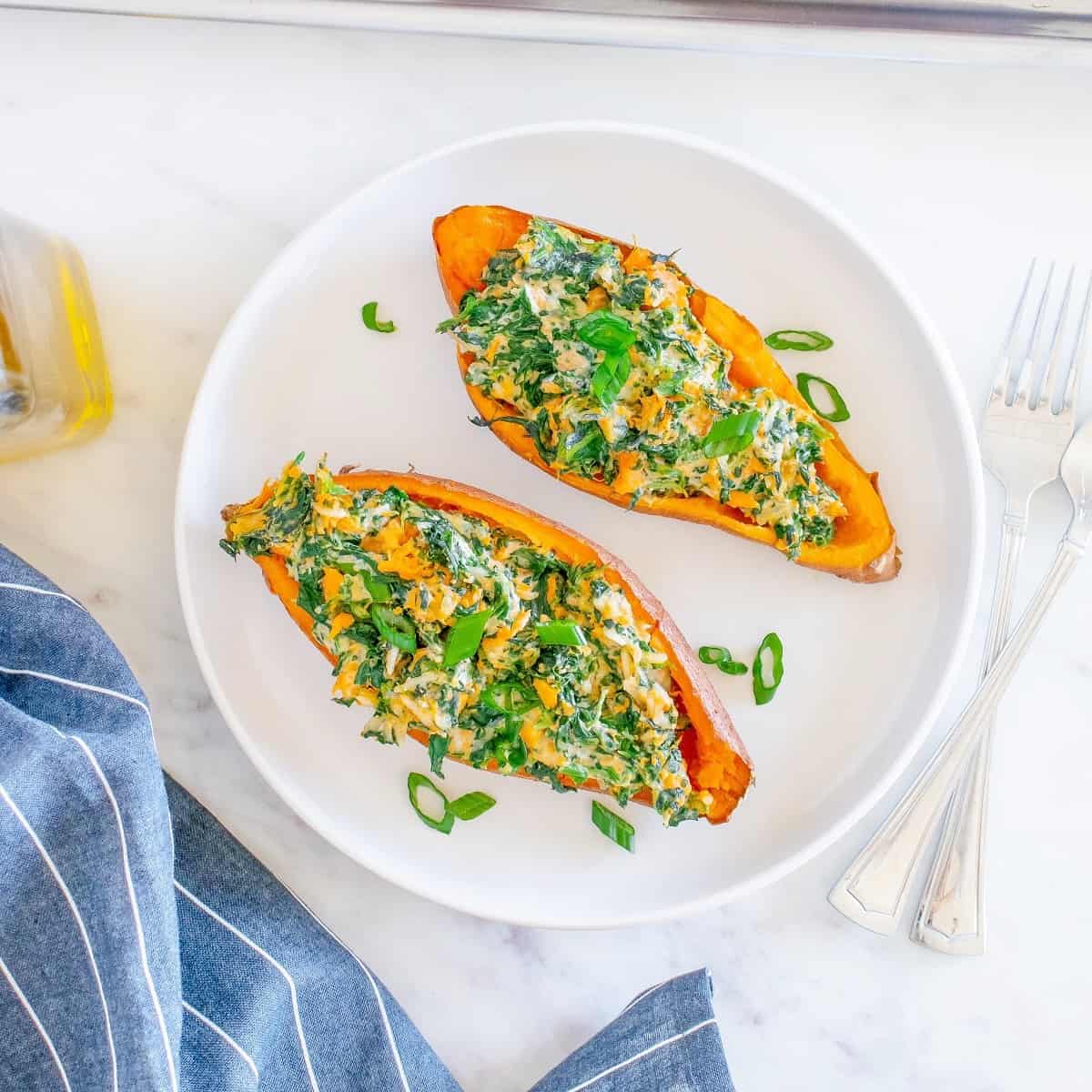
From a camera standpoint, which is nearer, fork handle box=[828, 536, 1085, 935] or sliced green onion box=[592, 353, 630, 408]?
sliced green onion box=[592, 353, 630, 408]

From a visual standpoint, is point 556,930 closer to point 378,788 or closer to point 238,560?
point 378,788

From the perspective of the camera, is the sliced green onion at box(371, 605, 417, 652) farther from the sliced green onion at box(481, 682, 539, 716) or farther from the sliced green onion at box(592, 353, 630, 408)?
the sliced green onion at box(592, 353, 630, 408)

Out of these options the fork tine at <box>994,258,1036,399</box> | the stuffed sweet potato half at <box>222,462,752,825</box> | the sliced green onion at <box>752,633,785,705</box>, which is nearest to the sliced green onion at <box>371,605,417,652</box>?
the stuffed sweet potato half at <box>222,462,752,825</box>

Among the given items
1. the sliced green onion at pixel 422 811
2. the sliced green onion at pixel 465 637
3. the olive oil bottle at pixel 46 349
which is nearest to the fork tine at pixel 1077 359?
the sliced green onion at pixel 465 637

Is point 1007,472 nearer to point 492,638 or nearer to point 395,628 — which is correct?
point 492,638

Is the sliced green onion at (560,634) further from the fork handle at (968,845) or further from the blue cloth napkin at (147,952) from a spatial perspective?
the fork handle at (968,845)

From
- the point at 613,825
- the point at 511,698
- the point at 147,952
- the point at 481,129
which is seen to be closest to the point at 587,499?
the point at 511,698
